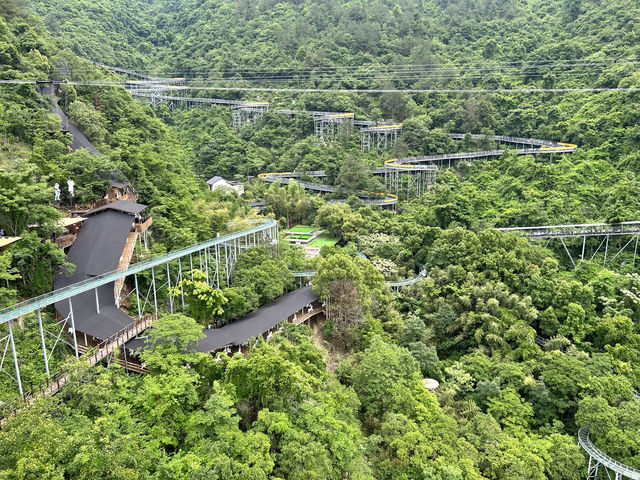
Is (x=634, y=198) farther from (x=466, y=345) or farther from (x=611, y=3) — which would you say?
(x=611, y=3)

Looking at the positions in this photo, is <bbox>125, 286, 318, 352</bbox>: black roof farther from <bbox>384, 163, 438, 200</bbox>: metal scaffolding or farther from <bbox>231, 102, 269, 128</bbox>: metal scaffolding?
<bbox>231, 102, 269, 128</bbox>: metal scaffolding

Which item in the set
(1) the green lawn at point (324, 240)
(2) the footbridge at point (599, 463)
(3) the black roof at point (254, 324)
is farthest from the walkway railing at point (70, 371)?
(1) the green lawn at point (324, 240)

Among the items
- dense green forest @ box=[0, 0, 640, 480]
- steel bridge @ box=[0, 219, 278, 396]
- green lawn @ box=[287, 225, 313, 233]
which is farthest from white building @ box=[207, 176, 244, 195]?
steel bridge @ box=[0, 219, 278, 396]

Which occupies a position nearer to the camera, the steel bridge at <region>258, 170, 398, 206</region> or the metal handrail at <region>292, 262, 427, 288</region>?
the metal handrail at <region>292, 262, 427, 288</region>

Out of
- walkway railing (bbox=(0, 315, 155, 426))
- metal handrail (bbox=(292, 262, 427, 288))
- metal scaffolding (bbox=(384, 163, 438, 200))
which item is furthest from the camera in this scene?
metal scaffolding (bbox=(384, 163, 438, 200))

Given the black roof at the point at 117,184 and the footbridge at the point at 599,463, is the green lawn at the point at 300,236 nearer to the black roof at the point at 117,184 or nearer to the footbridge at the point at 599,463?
the black roof at the point at 117,184

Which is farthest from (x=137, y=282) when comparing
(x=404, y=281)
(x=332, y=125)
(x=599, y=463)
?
(x=332, y=125)

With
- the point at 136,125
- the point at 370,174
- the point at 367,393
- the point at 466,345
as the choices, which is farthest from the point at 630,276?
the point at 136,125
